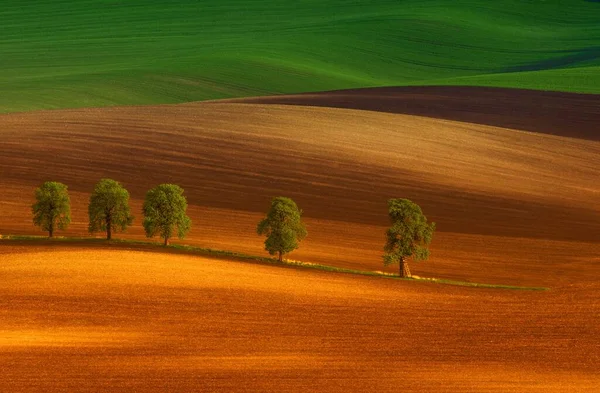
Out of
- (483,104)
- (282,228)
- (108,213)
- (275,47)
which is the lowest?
(282,228)

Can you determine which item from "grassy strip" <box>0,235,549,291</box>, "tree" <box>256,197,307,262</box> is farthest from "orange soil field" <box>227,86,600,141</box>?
"grassy strip" <box>0,235,549,291</box>

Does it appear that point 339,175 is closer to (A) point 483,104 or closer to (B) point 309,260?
(B) point 309,260

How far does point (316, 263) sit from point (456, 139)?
29237 mm

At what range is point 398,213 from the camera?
3809 cm

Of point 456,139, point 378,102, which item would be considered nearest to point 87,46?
point 378,102

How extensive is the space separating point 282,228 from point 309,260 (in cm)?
152

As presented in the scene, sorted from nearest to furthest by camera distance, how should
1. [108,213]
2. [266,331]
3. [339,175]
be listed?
[266,331] < [108,213] < [339,175]

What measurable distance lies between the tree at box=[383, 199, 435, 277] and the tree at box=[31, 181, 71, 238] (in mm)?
10618

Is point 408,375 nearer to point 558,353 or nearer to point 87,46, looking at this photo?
point 558,353

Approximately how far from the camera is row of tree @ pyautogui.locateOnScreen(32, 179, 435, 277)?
3716cm

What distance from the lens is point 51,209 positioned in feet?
127

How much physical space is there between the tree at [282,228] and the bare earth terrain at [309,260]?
1.24 m

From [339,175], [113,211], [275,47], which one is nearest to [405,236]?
[113,211]

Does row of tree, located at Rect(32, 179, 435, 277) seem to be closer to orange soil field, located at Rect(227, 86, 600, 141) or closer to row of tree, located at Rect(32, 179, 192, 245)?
row of tree, located at Rect(32, 179, 192, 245)
